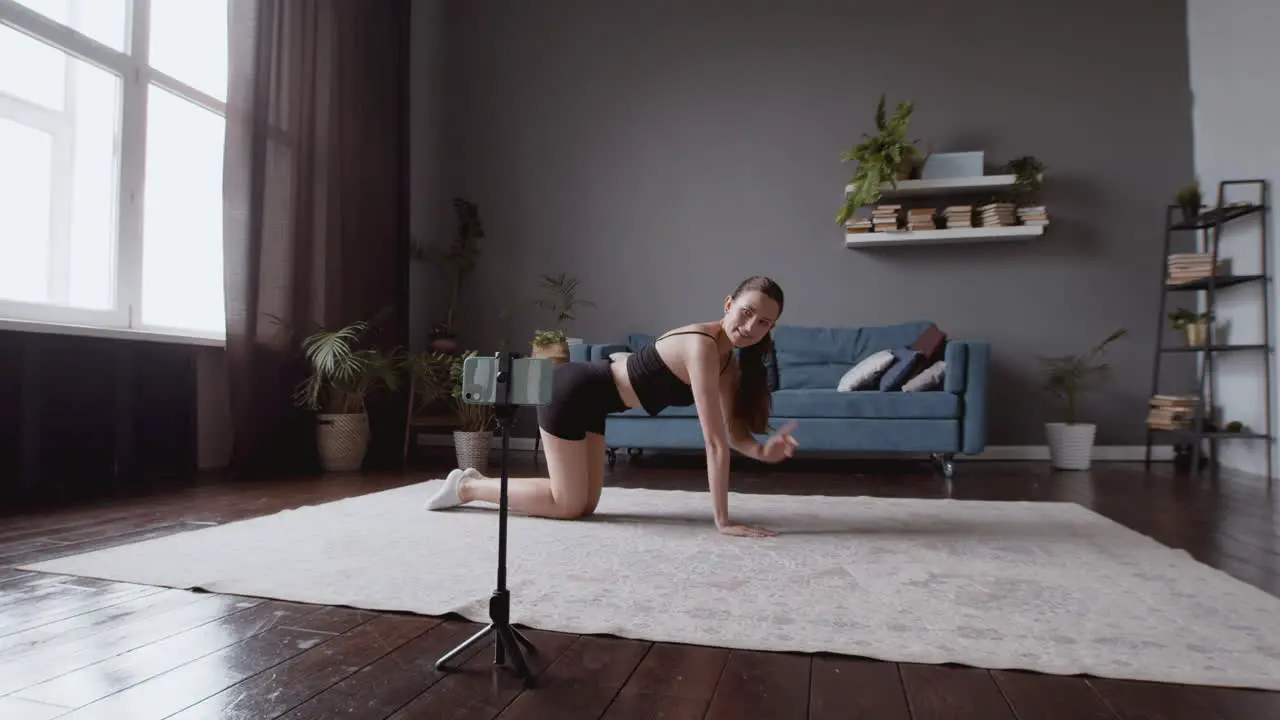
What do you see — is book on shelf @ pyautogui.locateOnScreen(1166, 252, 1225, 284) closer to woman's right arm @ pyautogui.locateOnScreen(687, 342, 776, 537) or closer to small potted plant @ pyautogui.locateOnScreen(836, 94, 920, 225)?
small potted plant @ pyautogui.locateOnScreen(836, 94, 920, 225)

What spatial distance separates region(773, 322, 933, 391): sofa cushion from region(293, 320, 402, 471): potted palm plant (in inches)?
95.1

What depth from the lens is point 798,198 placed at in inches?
203

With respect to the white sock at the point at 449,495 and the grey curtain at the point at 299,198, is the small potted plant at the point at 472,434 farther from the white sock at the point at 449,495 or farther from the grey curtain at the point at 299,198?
the white sock at the point at 449,495

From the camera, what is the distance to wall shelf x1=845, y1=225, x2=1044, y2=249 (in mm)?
4578

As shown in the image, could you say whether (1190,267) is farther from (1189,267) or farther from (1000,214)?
(1000,214)

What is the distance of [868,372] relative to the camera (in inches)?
162

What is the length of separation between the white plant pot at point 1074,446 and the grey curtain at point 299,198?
4276 millimetres

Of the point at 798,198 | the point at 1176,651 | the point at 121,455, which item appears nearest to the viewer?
the point at 1176,651

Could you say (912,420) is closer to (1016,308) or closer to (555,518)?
(1016,308)

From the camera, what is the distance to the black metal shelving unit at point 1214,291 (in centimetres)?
388

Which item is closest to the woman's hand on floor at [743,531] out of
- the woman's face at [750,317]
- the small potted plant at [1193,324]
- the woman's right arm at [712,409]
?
the woman's right arm at [712,409]

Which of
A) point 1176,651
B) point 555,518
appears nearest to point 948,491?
point 555,518

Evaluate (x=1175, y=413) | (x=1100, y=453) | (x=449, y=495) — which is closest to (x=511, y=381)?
(x=449, y=495)

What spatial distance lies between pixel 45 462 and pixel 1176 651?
381 cm
